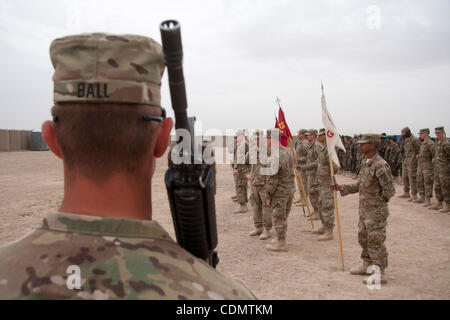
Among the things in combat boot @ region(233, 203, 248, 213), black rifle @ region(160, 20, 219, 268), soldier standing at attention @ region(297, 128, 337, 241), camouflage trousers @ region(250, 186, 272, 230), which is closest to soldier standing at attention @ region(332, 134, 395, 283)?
soldier standing at attention @ region(297, 128, 337, 241)

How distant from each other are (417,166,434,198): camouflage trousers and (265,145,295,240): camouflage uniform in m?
6.35

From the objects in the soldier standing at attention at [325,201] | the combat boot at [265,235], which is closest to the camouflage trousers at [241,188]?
the soldier standing at attention at [325,201]

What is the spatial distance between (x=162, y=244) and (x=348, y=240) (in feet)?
23.4

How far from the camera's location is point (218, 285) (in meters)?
1.06

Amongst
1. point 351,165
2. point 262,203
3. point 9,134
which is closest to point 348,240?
point 262,203

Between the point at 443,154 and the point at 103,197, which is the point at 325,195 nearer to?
the point at 443,154

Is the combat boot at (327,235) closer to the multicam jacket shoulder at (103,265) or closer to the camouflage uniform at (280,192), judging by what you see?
the camouflage uniform at (280,192)

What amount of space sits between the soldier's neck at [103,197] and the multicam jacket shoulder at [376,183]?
14.8 ft

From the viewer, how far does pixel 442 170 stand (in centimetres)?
1045

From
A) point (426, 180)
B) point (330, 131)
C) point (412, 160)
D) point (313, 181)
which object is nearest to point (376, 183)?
point (330, 131)

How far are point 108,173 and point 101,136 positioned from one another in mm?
114

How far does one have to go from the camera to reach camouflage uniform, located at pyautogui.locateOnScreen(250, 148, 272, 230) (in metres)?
7.67

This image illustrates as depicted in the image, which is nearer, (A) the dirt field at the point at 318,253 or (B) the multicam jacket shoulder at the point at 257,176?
(A) the dirt field at the point at 318,253

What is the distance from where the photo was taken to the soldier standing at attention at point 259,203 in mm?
7684
